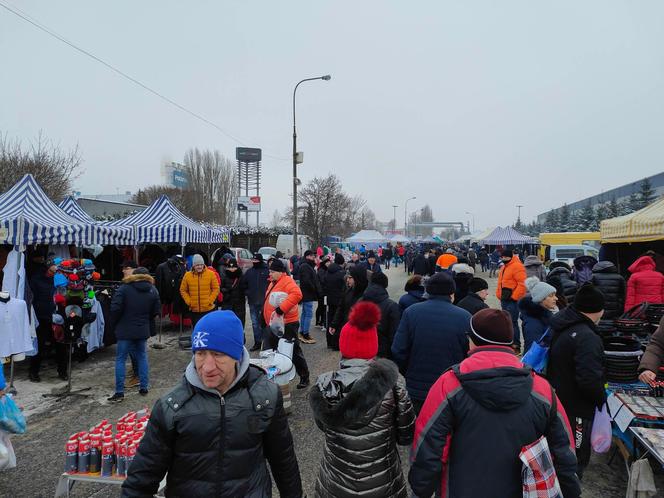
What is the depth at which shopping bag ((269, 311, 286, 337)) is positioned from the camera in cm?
515

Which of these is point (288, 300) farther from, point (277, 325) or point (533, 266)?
point (533, 266)

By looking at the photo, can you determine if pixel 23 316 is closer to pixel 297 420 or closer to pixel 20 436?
pixel 20 436

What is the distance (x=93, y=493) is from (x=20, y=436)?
1.86 metres

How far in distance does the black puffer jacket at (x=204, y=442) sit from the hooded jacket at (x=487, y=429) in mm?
812

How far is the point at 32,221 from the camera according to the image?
6.48 meters

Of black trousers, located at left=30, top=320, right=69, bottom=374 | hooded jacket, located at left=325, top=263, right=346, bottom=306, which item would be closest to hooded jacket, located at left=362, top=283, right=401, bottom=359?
hooded jacket, located at left=325, top=263, right=346, bottom=306

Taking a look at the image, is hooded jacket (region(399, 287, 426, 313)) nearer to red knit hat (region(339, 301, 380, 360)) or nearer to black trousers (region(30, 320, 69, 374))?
red knit hat (region(339, 301, 380, 360))

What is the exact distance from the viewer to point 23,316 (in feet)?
16.0

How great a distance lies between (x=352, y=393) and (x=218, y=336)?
812 millimetres

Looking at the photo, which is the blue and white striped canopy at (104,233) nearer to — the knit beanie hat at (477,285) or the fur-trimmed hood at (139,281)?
the fur-trimmed hood at (139,281)

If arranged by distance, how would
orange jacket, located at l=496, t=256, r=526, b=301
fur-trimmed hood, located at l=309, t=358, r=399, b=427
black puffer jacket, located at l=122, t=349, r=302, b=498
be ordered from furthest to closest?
orange jacket, located at l=496, t=256, r=526, b=301 < fur-trimmed hood, located at l=309, t=358, r=399, b=427 < black puffer jacket, located at l=122, t=349, r=302, b=498

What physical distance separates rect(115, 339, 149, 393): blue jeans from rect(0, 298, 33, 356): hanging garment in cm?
111

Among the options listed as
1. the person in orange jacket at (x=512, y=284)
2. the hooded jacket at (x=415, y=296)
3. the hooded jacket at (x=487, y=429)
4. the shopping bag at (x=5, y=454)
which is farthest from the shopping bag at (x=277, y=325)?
the person in orange jacket at (x=512, y=284)

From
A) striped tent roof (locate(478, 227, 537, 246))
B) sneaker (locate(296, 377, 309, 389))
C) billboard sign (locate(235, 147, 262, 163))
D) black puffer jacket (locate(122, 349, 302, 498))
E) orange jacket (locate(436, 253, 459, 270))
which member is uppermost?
billboard sign (locate(235, 147, 262, 163))
